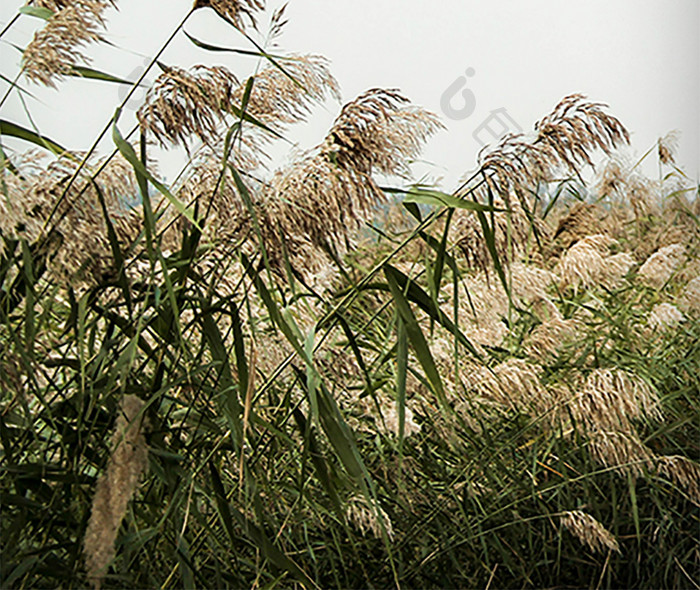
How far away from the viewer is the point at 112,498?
825mm

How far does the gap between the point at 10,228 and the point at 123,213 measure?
0.19 meters

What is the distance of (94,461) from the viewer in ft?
3.36

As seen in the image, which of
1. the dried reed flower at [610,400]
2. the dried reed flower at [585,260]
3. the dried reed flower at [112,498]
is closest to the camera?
the dried reed flower at [112,498]

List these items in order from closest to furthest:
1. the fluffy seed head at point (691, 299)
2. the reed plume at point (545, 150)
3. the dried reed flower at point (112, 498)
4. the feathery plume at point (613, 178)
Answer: the dried reed flower at point (112, 498)
the reed plume at point (545, 150)
the fluffy seed head at point (691, 299)
the feathery plume at point (613, 178)

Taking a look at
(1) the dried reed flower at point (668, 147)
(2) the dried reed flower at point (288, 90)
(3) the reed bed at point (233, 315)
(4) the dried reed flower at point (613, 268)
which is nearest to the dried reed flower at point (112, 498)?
(3) the reed bed at point (233, 315)

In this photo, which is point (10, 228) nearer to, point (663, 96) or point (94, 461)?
point (94, 461)

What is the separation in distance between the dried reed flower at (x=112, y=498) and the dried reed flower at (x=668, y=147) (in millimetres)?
1845

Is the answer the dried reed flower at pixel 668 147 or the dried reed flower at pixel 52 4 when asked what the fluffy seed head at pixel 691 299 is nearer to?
the dried reed flower at pixel 668 147

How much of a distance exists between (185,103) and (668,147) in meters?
1.75

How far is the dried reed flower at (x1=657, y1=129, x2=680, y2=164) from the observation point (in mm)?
2295

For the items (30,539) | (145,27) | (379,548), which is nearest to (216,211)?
(30,539)

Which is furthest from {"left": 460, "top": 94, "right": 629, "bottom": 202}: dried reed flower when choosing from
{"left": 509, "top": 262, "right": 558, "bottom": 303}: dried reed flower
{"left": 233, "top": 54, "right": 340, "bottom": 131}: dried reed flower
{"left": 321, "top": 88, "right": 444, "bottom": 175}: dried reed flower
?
{"left": 509, "top": 262, "right": 558, "bottom": 303}: dried reed flower

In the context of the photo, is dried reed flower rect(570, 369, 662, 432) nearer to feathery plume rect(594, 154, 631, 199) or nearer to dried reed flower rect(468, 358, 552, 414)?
dried reed flower rect(468, 358, 552, 414)

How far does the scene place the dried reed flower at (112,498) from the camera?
0.83 m
